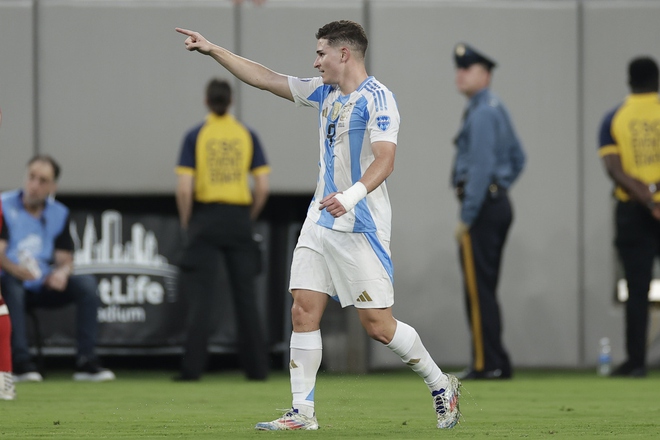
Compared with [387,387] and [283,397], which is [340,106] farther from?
[387,387]

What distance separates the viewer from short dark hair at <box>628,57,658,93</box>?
393 inches

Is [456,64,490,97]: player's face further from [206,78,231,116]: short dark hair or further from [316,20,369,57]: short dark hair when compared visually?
[316,20,369,57]: short dark hair

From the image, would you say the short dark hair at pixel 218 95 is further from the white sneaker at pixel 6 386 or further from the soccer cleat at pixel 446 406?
the soccer cleat at pixel 446 406

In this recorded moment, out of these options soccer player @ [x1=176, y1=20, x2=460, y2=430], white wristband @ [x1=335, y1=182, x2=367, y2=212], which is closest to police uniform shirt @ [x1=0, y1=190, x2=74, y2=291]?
soccer player @ [x1=176, y1=20, x2=460, y2=430]

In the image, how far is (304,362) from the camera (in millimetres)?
5793

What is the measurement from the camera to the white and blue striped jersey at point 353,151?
5820 millimetres

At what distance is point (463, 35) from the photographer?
465 inches

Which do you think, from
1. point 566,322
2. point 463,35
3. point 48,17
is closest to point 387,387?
point 566,322

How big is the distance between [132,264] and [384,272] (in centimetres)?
526

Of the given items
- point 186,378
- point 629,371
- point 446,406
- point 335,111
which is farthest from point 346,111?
point 629,371

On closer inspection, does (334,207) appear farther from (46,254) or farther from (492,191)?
(46,254)

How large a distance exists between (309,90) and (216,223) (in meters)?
3.76

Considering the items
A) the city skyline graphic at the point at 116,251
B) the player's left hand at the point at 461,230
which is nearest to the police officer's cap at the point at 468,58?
the player's left hand at the point at 461,230

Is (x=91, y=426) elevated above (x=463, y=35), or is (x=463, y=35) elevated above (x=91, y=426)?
(x=463, y=35)
